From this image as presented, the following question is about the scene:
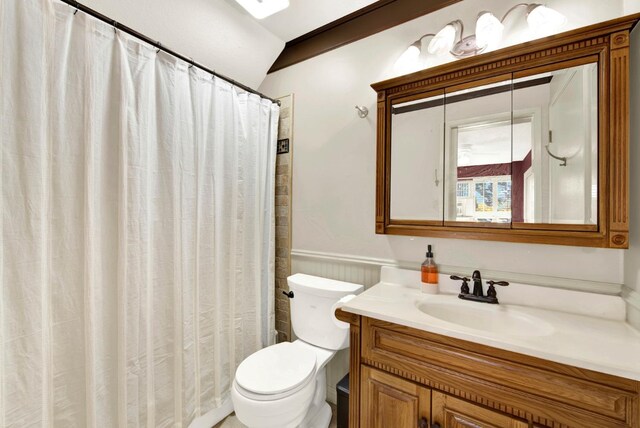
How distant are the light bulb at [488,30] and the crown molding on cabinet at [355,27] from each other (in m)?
0.25

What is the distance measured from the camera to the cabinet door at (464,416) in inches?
34.7

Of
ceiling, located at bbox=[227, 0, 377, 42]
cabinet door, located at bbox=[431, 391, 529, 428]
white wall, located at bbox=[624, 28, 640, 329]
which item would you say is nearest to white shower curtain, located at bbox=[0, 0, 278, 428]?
ceiling, located at bbox=[227, 0, 377, 42]

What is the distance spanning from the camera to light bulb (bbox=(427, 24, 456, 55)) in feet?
4.38

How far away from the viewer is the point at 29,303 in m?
1.00

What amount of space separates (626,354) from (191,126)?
1.97 meters

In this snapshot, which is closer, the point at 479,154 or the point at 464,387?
the point at 464,387

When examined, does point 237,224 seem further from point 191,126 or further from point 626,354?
point 626,354

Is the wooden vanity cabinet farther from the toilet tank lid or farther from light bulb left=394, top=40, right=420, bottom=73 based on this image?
light bulb left=394, top=40, right=420, bottom=73

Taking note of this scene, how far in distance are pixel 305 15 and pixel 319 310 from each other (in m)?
1.84

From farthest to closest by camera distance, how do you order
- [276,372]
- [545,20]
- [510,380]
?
1. [276,372]
2. [545,20]
3. [510,380]

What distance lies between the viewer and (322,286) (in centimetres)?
164

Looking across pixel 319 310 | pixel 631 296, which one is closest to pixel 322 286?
pixel 319 310

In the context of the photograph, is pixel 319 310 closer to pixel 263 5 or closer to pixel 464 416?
pixel 464 416

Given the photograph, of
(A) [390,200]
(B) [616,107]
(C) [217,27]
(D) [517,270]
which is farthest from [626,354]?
(C) [217,27]
